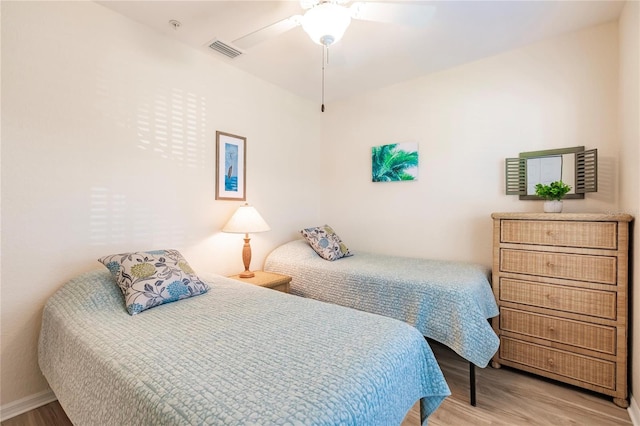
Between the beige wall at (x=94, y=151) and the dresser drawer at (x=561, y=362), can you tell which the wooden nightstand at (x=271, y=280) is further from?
the dresser drawer at (x=561, y=362)

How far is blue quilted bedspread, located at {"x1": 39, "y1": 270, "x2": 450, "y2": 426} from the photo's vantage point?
0.83 m

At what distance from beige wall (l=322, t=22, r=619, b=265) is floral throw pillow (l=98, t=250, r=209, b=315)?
2126 millimetres

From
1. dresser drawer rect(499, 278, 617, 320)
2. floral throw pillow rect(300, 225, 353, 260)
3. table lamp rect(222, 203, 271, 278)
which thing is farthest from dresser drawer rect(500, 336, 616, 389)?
table lamp rect(222, 203, 271, 278)

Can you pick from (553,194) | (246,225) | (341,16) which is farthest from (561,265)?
(246,225)

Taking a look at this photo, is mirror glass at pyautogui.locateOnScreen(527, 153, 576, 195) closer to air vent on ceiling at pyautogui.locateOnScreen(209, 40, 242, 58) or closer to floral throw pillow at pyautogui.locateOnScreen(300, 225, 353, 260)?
floral throw pillow at pyautogui.locateOnScreen(300, 225, 353, 260)

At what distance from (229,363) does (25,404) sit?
5.57 ft

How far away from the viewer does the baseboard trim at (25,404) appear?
1.67 m

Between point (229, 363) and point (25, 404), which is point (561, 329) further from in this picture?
point (25, 404)

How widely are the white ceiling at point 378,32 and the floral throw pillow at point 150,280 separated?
1680mm

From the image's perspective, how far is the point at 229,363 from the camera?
1025 millimetres

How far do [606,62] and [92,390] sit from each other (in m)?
3.57

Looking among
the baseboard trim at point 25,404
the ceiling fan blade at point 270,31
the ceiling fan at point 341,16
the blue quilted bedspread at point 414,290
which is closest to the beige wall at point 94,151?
the baseboard trim at point 25,404

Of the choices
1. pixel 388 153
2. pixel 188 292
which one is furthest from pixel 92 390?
pixel 388 153

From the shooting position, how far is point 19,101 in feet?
5.51
